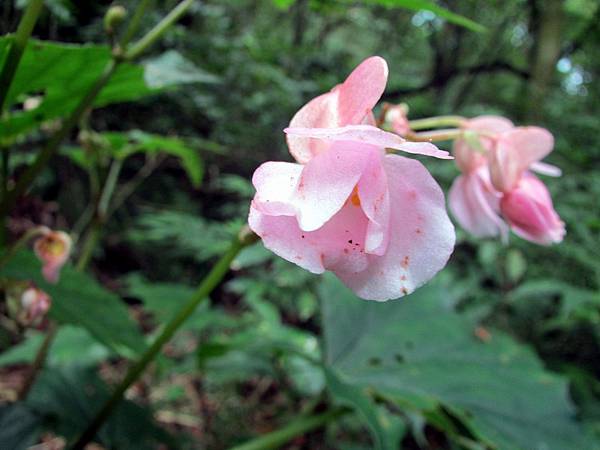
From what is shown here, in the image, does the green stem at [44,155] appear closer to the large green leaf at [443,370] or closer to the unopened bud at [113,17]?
the unopened bud at [113,17]

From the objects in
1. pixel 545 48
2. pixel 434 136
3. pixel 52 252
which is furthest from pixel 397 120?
pixel 545 48

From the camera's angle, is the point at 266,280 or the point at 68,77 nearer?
the point at 68,77

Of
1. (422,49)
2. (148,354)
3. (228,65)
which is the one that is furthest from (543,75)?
(148,354)

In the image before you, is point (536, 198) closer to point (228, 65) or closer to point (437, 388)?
point (437, 388)

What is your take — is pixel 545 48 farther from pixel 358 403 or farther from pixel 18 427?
pixel 18 427

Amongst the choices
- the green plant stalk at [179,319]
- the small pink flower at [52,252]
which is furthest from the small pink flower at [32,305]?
the green plant stalk at [179,319]
